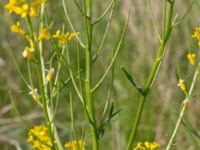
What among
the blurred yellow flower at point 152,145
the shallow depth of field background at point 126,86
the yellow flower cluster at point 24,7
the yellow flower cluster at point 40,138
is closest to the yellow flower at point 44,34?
the yellow flower cluster at point 24,7

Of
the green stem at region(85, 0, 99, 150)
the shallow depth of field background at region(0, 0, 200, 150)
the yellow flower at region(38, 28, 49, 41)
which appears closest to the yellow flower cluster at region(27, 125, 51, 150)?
the green stem at region(85, 0, 99, 150)

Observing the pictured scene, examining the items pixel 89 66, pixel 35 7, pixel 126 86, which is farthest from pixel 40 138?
pixel 126 86

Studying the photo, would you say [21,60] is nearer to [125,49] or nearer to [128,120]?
[125,49]

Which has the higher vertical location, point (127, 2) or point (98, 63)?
point (127, 2)

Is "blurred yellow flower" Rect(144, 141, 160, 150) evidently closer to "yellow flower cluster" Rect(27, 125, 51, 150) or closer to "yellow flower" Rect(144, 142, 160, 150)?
"yellow flower" Rect(144, 142, 160, 150)

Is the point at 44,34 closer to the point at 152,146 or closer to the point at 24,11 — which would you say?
the point at 24,11

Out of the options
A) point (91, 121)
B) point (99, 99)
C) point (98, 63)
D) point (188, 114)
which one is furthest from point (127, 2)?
point (91, 121)

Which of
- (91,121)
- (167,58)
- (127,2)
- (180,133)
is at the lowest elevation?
(180,133)

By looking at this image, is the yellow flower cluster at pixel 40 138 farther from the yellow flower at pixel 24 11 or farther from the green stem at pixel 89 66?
the yellow flower at pixel 24 11

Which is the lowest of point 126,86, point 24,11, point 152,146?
point 126,86
